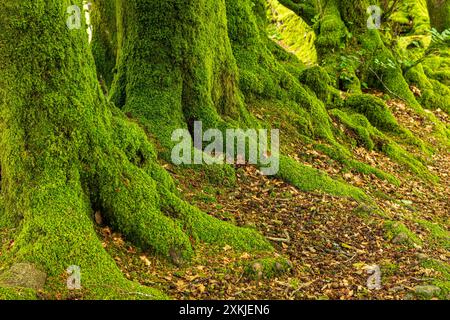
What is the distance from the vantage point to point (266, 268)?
566cm

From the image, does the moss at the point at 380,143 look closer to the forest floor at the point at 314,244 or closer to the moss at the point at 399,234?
the forest floor at the point at 314,244

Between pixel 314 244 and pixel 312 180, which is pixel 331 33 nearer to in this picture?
pixel 312 180

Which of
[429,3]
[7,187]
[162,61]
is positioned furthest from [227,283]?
[429,3]

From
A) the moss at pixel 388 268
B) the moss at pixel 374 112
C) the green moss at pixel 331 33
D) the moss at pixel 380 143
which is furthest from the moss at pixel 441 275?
the green moss at pixel 331 33

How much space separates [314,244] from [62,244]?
309cm

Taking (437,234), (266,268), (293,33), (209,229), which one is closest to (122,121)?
(209,229)

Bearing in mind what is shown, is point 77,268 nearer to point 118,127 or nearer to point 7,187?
point 7,187

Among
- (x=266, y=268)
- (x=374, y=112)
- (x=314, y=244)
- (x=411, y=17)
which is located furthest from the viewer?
(x=411, y=17)

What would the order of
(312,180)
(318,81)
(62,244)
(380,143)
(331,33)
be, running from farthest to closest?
1. (331,33)
2. (318,81)
3. (380,143)
4. (312,180)
5. (62,244)

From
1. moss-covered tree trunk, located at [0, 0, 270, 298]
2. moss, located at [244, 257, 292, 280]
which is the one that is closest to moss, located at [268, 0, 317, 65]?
moss, located at [244, 257, 292, 280]

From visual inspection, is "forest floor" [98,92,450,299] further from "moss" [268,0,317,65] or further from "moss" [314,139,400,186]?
"moss" [268,0,317,65]

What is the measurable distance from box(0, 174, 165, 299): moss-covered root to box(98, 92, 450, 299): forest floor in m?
0.37

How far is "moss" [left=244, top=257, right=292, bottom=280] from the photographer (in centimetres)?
557

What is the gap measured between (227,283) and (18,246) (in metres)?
1.96
